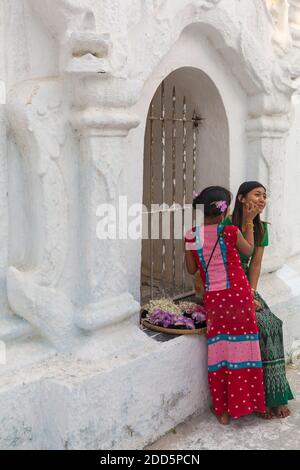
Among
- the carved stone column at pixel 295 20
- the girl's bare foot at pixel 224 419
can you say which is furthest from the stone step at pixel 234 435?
the carved stone column at pixel 295 20

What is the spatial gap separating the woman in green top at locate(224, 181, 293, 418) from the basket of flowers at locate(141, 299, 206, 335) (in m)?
0.41

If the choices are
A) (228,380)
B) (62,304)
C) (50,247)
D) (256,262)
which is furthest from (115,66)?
(228,380)

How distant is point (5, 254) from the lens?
309 centimetres

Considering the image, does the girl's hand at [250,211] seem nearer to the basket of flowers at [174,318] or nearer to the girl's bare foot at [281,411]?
the basket of flowers at [174,318]

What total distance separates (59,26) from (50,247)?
122 centimetres

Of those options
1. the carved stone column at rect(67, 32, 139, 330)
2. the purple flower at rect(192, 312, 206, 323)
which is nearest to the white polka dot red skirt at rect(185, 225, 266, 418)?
the purple flower at rect(192, 312, 206, 323)

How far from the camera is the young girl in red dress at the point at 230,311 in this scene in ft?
11.6

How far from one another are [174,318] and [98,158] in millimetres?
1237

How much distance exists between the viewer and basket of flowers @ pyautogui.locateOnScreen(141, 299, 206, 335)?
3.72 m

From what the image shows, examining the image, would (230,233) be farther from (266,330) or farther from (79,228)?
(79,228)

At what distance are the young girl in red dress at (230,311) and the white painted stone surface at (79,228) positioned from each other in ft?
0.80

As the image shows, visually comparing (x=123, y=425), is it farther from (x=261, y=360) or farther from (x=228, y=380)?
(x=261, y=360)

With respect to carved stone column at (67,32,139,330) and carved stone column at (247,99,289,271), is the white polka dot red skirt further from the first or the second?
carved stone column at (247,99,289,271)

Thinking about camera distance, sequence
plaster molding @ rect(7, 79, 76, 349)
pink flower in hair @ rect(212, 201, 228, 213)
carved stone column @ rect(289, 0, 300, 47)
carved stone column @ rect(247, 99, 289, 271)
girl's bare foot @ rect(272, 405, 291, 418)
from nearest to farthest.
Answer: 1. plaster molding @ rect(7, 79, 76, 349)
2. pink flower in hair @ rect(212, 201, 228, 213)
3. girl's bare foot @ rect(272, 405, 291, 418)
4. carved stone column @ rect(247, 99, 289, 271)
5. carved stone column @ rect(289, 0, 300, 47)
